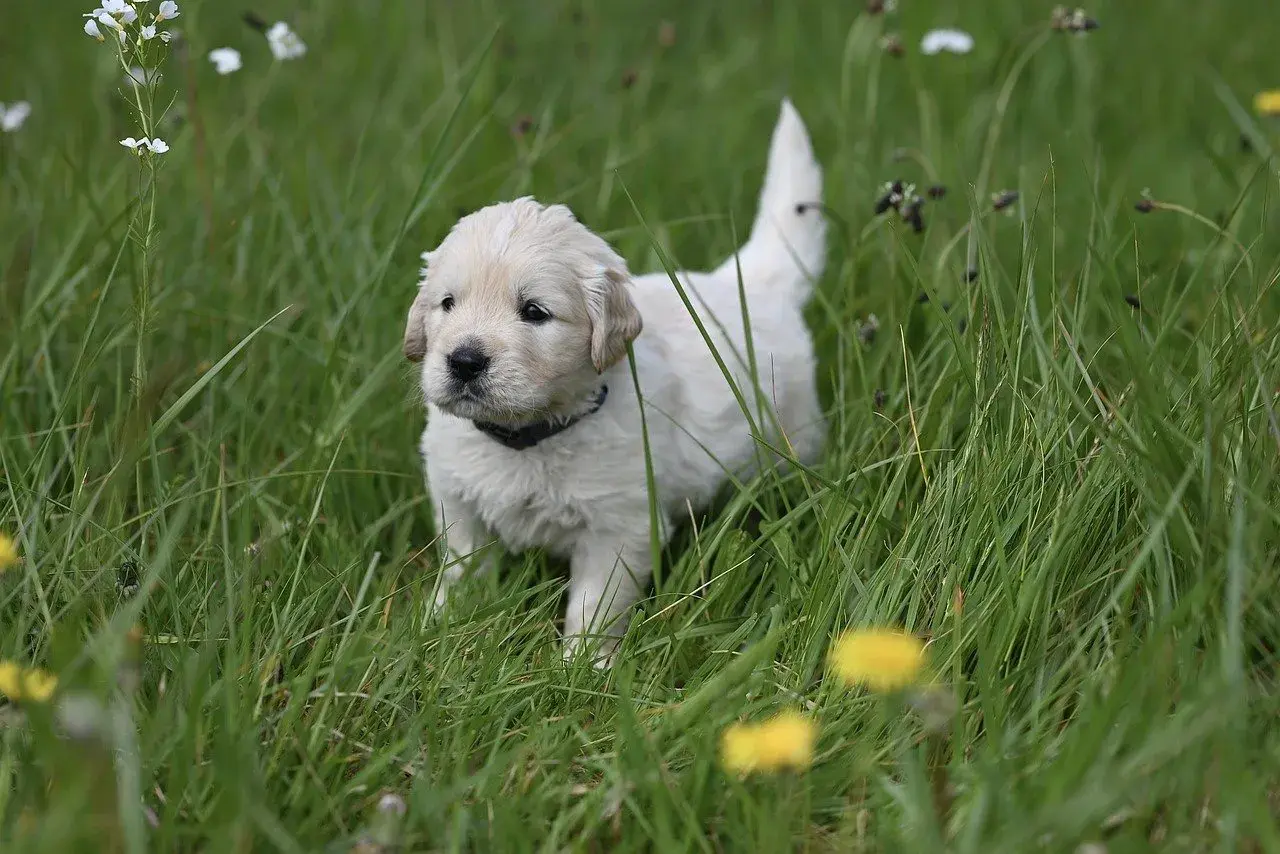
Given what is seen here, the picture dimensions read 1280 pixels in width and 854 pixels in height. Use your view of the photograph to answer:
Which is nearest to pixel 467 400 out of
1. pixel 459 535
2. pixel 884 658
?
pixel 459 535

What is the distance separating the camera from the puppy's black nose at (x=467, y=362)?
2520 millimetres

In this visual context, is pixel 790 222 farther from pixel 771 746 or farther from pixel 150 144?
pixel 771 746

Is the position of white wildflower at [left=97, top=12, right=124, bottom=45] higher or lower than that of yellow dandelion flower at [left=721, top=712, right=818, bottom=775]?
higher

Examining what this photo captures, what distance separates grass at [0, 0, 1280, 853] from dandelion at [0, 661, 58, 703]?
40mm

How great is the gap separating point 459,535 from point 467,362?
1.97 feet

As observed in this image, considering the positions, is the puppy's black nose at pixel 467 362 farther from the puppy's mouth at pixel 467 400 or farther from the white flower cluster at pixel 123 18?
the white flower cluster at pixel 123 18

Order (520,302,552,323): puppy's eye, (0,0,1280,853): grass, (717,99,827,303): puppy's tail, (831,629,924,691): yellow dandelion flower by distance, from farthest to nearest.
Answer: (717,99,827,303): puppy's tail < (520,302,552,323): puppy's eye < (0,0,1280,853): grass < (831,629,924,691): yellow dandelion flower

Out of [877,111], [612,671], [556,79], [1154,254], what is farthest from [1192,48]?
[612,671]

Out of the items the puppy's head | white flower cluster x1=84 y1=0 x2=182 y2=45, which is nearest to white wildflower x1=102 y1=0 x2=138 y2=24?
white flower cluster x1=84 y1=0 x2=182 y2=45

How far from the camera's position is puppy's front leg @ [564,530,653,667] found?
2777 mm

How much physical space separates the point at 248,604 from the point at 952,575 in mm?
1258

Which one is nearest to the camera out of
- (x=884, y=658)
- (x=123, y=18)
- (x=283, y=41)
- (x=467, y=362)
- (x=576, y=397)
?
(x=884, y=658)

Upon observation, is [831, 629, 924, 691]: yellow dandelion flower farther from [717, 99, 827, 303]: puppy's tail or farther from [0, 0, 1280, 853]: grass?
[717, 99, 827, 303]: puppy's tail

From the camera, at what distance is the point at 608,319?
268cm
